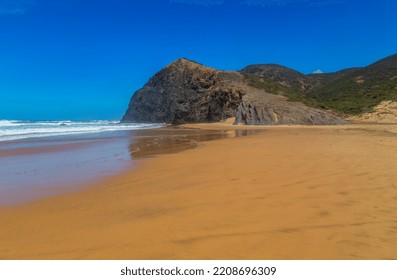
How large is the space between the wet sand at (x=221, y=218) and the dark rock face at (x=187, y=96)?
1786 inches

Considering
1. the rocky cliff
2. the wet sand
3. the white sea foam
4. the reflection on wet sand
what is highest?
the rocky cliff

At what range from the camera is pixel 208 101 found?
56.9m

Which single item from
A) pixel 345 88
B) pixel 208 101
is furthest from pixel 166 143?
pixel 345 88

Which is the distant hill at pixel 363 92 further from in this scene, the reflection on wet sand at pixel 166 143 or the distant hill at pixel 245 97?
the reflection on wet sand at pixel 166 143

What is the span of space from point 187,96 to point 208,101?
7180mm

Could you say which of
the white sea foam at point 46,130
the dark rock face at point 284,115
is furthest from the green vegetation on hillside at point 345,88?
the white sea foam at point 46,130

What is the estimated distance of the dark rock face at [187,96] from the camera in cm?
5381

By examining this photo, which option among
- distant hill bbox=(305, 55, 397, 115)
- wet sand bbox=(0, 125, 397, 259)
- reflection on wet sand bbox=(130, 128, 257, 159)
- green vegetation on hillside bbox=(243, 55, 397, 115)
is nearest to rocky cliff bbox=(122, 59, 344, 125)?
green vegetation on hillside bbox=(243, 55, 397, 115)

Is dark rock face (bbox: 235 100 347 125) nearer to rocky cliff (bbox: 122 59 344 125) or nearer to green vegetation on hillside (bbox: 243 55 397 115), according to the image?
rocky cliff (bbox: 122 59 344 125)

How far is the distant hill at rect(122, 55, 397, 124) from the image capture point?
3556 cm

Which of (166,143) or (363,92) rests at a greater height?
(363,92)

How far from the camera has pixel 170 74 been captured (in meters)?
68.6

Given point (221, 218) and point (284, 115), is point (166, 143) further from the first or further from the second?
point (284, 115)

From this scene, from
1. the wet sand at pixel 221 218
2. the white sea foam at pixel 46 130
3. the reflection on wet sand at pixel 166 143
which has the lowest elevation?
the wet sand at pixel 221 218
